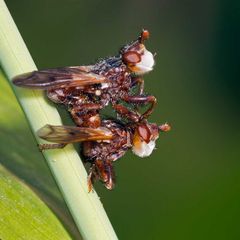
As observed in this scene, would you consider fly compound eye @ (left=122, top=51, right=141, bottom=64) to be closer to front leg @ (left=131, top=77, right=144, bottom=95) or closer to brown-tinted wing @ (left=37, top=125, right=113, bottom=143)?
front leg @ (left=131, top=77, right=144, bottom=95)

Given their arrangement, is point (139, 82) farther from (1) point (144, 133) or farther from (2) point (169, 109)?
(2) point (169, 109)

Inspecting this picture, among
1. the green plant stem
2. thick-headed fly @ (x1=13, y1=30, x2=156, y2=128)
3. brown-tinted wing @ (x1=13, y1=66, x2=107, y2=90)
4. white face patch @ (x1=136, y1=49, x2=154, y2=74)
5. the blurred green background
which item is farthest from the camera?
the blurred green background

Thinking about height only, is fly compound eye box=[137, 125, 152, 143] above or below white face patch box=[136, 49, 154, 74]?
below

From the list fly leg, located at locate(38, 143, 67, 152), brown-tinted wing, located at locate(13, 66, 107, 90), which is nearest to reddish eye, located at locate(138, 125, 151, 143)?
brown-tinted wing, located at locate(13, 66, 107, 90)

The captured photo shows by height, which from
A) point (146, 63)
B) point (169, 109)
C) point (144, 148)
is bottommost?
point (169, 109)

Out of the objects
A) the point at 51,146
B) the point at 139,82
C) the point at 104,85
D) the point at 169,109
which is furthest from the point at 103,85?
the point at 169,109
